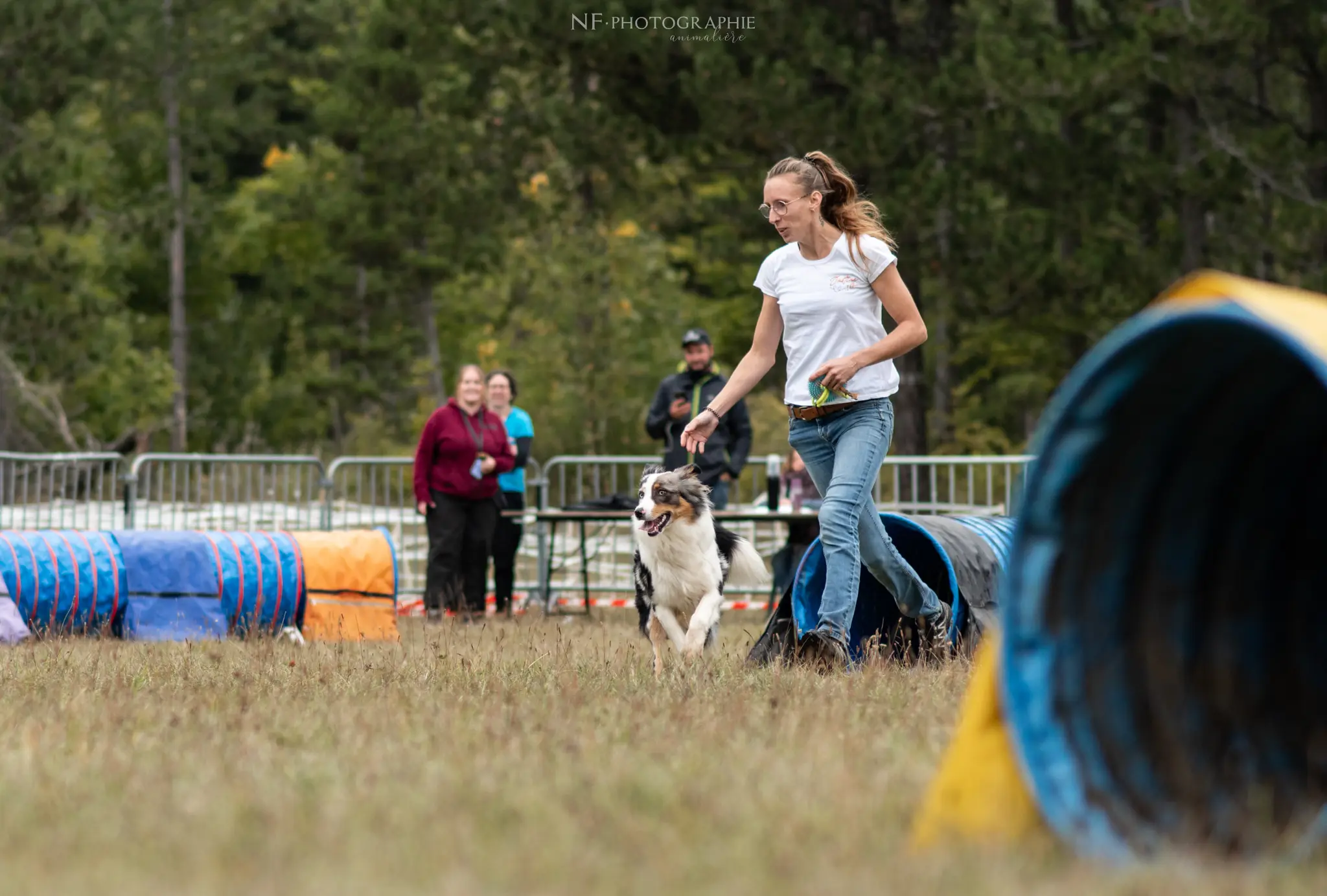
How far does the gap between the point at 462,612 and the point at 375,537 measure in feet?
3.61

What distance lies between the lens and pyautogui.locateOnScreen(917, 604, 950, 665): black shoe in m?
7.21

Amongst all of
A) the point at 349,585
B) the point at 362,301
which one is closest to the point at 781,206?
the point at 349,585

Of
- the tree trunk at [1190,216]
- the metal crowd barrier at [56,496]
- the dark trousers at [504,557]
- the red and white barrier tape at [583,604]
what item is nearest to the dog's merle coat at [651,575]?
the dark trousers at [504,557]

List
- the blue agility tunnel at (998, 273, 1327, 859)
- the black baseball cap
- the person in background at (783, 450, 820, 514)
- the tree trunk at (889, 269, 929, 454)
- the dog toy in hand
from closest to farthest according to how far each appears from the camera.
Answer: the blue agility tunnel at (998, 273, 1327, 859), the dog toy in hand, the black baseball cap, the person in background at (783, 450, 820, 514), the tree trunk at (889, 269, 929, 454)

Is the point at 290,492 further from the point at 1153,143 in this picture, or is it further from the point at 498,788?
the point at 498,788

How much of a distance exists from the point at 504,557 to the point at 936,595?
6531mm

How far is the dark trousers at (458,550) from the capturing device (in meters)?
12.8

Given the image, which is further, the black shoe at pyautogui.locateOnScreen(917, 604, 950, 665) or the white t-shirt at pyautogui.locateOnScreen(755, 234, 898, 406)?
the black shoe at pyautogui.locateOnScreen(917, 604, 950, 665)

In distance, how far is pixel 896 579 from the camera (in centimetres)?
702

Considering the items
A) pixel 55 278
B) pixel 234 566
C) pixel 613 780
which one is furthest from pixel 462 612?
pixel 55 278

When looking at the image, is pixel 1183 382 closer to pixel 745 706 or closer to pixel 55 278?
pixel 745 706

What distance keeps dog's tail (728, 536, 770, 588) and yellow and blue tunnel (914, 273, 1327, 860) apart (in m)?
5.38

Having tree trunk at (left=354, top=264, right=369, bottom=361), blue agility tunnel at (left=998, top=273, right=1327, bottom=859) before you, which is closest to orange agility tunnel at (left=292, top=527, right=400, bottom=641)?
blue agility tunnel at (left=998, top=273, right=1327, bottom=859)

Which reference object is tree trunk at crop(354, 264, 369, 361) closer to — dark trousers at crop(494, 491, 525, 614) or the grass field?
dark trousers at crop(494, 491, 525, 614)
